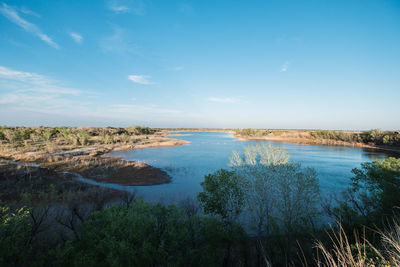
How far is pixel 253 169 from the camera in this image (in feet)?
61.2

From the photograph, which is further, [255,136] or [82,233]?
[255,136]

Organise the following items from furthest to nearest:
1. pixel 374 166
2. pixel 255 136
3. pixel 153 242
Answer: pixel 255 136, pixel 374 166, pixel 153 242

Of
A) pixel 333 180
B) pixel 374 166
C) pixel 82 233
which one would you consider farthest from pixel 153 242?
pixel 333 180

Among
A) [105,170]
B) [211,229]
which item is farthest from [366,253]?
[105,170]

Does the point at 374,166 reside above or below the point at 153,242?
above

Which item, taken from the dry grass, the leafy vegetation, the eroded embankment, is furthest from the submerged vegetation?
the leafy vegetation

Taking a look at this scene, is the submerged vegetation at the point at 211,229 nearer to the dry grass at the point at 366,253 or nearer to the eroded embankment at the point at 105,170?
Answer: the dry grass at the point at 366,253

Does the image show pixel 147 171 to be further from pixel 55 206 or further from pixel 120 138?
pixel 120 138

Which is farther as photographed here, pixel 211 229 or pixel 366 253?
pixel 211 229

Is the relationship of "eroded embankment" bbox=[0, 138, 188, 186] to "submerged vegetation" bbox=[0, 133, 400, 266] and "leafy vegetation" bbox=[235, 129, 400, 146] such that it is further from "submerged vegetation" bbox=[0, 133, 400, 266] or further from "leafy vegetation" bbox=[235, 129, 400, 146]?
"leafy vegetation" bbox=[235, 129, 400, 146]

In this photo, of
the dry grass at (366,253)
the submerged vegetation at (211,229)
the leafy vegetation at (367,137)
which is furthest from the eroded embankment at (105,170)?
the leafy vegetation at (367,137)

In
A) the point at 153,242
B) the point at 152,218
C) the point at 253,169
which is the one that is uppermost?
the point at 253,169

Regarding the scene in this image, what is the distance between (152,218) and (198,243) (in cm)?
371

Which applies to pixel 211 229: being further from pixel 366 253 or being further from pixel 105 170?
pixel 105 170
